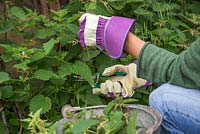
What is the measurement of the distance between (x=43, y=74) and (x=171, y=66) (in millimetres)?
596

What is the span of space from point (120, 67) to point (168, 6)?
71cm

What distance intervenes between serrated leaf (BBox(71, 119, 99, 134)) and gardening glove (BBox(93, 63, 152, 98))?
32cm

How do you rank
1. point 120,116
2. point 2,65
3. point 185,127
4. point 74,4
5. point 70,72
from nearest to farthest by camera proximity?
point 120,116 < point 185,127 < point 70,72 < point 2,65 < point 74,4

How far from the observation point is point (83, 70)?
204cm

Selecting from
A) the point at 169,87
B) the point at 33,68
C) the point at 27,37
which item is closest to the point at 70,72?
the point at 33,68

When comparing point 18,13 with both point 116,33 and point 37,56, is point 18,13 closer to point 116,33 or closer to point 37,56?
point 37,56

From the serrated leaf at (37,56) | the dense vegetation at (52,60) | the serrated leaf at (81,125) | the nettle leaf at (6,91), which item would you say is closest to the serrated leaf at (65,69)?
the dense vegetation at (52,60)

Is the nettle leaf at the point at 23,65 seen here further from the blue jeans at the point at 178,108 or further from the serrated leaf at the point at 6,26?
the blue jeans at the point at 178,108

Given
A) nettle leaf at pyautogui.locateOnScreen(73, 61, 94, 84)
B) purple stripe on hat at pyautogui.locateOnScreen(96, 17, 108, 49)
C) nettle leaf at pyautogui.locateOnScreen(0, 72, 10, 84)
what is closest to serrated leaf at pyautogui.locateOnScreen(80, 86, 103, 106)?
nettle leaf at pyautogui.locateOnScreen(73, 61, 94, 84)

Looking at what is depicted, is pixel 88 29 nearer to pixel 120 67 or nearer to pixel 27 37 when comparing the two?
pixel 120 67

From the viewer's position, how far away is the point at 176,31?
8.05 feet

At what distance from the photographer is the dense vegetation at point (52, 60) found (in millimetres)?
2006

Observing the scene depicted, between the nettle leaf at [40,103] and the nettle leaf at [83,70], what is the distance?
16 centimetres

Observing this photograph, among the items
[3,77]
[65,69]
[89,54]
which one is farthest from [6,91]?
[89,54]
